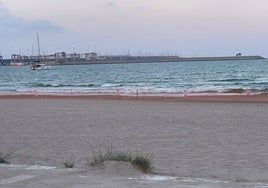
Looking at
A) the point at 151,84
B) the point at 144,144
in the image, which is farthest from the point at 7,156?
the point at 151,84

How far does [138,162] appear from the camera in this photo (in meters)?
8.19

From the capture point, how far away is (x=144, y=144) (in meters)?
13.6

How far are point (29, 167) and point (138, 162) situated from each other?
1.69 m

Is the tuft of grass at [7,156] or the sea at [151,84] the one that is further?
the sea at [151,84]

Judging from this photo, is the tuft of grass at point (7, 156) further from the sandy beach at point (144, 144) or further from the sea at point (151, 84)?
the sea at point (151, 84)

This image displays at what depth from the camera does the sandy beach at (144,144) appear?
23.7ft

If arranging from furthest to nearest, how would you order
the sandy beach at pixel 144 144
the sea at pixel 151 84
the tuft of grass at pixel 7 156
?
the sea at pixel 151 84 < the tuft of grass at pixel 7 156 < the sandy beach at pixel 144 144

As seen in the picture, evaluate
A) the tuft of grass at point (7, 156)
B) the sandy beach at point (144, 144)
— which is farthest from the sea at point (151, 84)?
the tuft of grass at point (7, 156)

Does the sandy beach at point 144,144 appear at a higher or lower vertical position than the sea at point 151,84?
higher

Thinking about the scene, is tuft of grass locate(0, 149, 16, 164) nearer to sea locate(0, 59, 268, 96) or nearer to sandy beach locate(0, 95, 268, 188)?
sandy beach locate(0, 95, 268, 188)

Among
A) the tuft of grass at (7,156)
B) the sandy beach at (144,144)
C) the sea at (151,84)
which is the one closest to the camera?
the sandy beach at (144,144)

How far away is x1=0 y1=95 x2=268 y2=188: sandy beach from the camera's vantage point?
7.22 meters

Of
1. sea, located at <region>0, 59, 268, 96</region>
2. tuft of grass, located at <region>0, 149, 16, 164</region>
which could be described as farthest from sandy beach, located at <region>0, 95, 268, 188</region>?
sea, located at <region>0, 59, 268, 96</region>

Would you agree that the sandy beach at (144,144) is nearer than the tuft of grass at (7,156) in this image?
Yes
